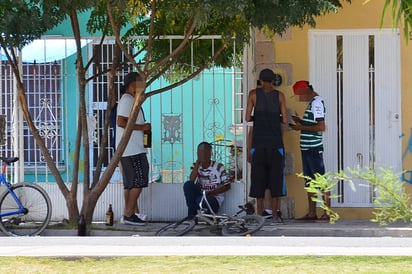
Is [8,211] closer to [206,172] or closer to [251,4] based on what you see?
[206,172]

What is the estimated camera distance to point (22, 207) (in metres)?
10.1

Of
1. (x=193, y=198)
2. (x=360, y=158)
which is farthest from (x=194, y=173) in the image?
(x=360, y=158)

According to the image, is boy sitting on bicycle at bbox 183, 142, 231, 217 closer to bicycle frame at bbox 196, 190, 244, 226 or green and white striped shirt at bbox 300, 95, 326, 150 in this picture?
bicycle frame at bbox 196, 190, 244, 226

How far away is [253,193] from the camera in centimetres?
1070

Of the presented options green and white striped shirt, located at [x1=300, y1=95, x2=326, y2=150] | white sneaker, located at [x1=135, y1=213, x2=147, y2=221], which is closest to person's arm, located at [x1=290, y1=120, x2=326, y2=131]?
green and white striped shirt, located at [x1=300, y1=95, x2=326, y2=150]

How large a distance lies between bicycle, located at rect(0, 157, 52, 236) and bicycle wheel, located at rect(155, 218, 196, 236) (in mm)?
1353

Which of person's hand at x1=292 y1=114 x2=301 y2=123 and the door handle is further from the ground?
person's hand at x1=292 y1=114 x2=301 y2=123

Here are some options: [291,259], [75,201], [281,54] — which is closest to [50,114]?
[75,201]

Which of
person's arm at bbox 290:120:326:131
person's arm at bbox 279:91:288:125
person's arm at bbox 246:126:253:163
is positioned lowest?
person's arm at bbox 246:126:253:163

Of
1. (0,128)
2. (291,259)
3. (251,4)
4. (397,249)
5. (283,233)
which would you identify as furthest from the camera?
(0,128)

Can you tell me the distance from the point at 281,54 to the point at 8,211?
3967 mm

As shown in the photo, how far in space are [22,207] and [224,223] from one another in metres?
2.38

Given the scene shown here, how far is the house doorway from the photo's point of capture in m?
11.2

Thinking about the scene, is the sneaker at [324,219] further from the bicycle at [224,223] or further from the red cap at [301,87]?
the red cap at [301,87]
